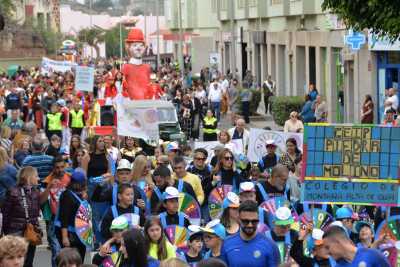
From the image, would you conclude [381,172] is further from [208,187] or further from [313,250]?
[208,187]

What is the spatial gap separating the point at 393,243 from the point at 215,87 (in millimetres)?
28761

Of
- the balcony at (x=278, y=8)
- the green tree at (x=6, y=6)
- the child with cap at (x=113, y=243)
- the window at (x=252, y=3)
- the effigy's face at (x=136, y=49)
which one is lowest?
the child with cap at (x=113, y=243)

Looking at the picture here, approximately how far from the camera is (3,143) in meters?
18.7

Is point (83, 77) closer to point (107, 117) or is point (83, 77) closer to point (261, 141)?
point (107, 117)

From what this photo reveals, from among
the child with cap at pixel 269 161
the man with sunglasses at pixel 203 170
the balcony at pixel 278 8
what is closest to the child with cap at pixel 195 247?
the man with sunglasses at pixel 203 170

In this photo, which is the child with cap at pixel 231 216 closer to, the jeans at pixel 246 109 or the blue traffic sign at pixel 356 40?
the blue traffic sign at pixel 356 40

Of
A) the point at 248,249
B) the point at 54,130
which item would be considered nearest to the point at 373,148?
the point at 248,249

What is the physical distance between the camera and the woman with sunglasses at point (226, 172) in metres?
14.4

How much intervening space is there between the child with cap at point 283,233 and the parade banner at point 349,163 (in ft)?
3.94

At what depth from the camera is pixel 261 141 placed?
18734 mm

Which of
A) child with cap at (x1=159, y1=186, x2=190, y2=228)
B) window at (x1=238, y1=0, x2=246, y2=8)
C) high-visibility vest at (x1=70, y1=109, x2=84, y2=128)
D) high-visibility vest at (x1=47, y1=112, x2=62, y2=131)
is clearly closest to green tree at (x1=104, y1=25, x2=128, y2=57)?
window at (x1=238, y1=0, x2=246, y2=8)

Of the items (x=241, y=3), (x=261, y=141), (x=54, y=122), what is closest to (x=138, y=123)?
(x=261, y=141)

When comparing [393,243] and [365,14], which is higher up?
[365,14]

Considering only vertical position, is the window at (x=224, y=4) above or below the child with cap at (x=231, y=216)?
above
